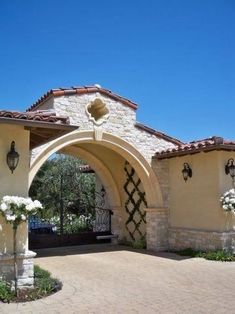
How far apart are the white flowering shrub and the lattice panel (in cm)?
737

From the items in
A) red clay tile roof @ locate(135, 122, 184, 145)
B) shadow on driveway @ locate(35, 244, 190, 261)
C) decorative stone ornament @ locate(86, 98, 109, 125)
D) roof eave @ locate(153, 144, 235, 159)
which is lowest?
shadow on driveway @ locate(35, 244, 190, 261)

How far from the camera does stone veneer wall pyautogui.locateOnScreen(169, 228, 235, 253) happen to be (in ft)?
37.1

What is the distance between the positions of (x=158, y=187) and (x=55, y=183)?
860cm

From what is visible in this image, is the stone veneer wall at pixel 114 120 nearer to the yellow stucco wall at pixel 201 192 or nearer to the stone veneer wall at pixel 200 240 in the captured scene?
the yellow stucco wall at pixel 201 192

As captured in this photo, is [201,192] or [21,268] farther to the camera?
[201,192]

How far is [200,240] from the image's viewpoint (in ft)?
39.2

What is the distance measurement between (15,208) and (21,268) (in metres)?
1.37

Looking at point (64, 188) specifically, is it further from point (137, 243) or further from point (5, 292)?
point (5, 292)

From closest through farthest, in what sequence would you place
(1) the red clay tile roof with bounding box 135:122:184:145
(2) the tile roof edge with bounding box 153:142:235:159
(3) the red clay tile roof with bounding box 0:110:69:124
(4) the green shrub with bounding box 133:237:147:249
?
(3) the red clay tile roof with bounding box 0:110:69:124
(2) the tile roof edge with bounding box 153:142:235:159
(1) the red clay tile roof with bounding box 135:122:184:145
(4) the green shrub with bounding box 133:237:147:249

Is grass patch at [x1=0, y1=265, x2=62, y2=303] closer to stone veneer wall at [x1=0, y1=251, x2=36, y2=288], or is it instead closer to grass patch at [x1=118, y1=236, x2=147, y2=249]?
stone veneer wall at [x1=0, y1=251, x2=36, y2=288]

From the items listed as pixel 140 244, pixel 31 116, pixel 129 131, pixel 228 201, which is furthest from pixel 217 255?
pixel 31 116

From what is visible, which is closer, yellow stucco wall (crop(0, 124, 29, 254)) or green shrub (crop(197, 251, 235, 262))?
yellow stucco wall (crop(0, 124, 29, 254))

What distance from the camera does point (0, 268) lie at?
7.62m

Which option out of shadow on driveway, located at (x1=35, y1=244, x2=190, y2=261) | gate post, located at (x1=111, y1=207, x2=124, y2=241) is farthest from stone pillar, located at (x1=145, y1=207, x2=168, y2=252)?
gate post, located at (x1=111, y1=207, x2=124, y2=241)
